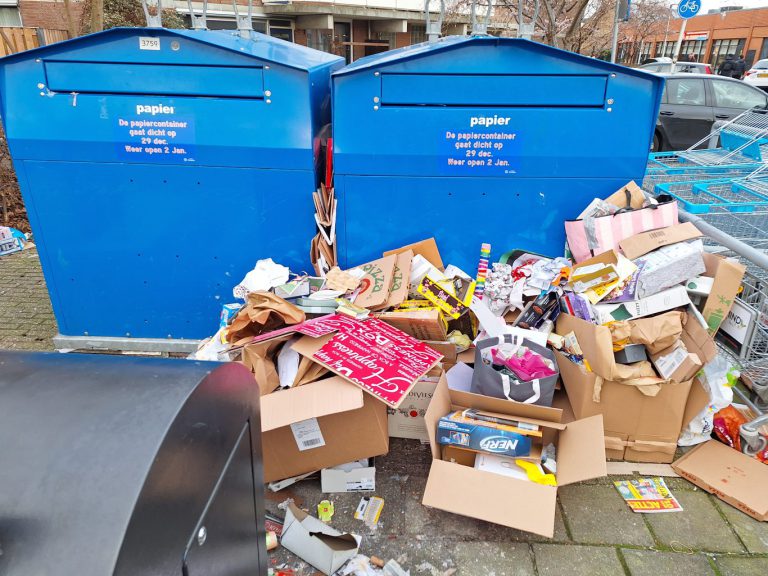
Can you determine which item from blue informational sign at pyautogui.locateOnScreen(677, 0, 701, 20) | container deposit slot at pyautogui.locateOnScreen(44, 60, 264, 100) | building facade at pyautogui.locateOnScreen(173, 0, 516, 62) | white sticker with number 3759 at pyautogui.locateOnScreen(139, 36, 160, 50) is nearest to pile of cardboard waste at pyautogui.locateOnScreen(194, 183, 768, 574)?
container deposit slot at pyautogui.locateOnScreen(44, 60, 264, 100)

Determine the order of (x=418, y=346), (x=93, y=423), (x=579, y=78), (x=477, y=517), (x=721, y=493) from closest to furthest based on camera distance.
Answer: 1. (x=93, y=423)
2. (x=477, y=517)
3. (x=721, y=493)
4. (x=418, y=346)
5. (x=579, y=78)

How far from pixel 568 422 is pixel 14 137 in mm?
3376

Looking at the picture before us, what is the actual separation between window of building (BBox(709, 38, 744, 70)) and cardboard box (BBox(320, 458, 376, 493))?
3486 cm

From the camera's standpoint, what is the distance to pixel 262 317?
2.64 m

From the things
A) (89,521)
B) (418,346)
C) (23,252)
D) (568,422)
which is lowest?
(23,252)

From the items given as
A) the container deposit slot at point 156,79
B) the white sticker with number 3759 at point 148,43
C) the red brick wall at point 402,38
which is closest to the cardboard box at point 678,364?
the container deposit slot at point 156,79

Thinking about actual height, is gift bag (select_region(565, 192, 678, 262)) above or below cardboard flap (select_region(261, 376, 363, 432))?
above

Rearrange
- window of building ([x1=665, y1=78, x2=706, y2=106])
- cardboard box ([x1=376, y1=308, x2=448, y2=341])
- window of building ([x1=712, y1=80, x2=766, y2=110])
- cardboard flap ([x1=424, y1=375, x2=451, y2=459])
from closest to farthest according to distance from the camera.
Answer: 1. cardboard flap ([x1=424, y1=375, x2=451, y2=459])
2. cardboard box ([x1=376, y1=308, x2=448, y2=341])
3. window of building ([x1=712, y1=80, x2=766, y2=110])
4. window of building ([x1=665, y1=78, x2=706, y2=106])

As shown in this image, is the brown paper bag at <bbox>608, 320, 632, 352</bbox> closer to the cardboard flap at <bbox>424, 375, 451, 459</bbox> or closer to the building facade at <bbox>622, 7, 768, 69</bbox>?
the cardboard flap at <bbox>424, 375, 451, 459</bbox>

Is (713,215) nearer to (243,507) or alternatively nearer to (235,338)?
(235,338)

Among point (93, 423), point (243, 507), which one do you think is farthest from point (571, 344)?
point (93, 423)

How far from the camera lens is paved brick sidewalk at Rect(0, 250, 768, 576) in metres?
2.11

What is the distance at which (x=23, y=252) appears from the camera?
218 inches

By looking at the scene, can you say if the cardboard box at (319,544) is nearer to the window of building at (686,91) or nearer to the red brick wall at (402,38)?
the window of building at (686,91)
